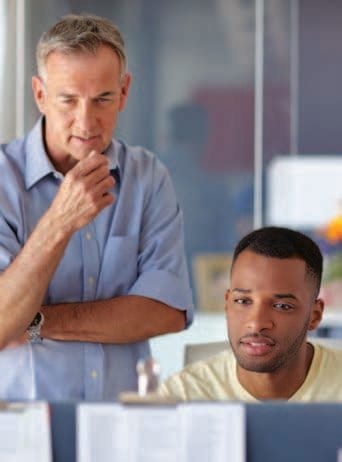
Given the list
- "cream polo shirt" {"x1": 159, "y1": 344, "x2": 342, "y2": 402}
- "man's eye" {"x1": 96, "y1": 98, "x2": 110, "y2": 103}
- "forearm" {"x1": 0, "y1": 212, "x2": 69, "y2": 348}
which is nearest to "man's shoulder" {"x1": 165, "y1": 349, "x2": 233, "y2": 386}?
"cream polo shirt" {"x1": 159, "y1": 344, "x2": 342, "y2": 402}

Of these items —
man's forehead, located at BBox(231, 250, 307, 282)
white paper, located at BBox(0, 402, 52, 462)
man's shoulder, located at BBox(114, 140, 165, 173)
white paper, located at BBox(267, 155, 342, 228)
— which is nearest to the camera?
white paper, located at BBox(0, 402, 52, 462)

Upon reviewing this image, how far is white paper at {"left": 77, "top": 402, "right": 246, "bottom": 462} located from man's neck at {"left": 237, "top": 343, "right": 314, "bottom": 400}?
28.0 inches

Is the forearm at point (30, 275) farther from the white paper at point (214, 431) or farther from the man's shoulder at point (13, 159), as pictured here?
the white paper at point (214, 431)

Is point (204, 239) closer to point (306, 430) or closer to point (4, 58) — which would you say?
point (4, 58)

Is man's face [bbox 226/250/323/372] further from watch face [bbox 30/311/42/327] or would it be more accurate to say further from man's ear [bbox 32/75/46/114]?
man's ear [bbox 32/75/46/114]

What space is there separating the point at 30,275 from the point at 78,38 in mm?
515

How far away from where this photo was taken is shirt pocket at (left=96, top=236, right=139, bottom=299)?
8.31 ft

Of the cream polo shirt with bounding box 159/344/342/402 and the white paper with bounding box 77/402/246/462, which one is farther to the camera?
the cream polo shirt with bounding box 159/344/342/402

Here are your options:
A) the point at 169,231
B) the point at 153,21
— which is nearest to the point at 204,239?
the point at 153,21

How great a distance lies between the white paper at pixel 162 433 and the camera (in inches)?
59.6

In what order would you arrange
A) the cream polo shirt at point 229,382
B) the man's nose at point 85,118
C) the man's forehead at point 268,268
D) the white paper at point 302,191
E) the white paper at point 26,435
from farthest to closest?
the white paper at point 302,191 < the man's nose at point 85,118 < the man's forehead at point 268,268 < the cream polo shirt at point 229,382 < the white paper at point 26,435

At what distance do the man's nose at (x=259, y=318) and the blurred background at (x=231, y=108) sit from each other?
4.12 metres

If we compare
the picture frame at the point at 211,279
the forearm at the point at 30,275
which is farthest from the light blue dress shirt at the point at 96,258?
the picture frame at the point at 211,279

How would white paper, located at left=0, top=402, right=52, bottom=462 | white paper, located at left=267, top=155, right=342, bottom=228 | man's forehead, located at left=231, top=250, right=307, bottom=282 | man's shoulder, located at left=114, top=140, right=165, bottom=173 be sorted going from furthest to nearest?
white paper, located at left=267, top=155, right=342, bottom=228
man's shoulder, located at left=114, top=140, right=165, bottom=173
man's forehead, located at left=231, top=250, right=307, bottom=282
white paper, located at left=0, top=402, right=52, bottom=462
